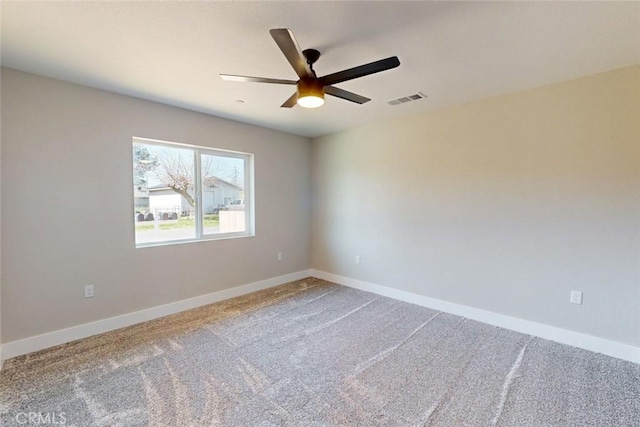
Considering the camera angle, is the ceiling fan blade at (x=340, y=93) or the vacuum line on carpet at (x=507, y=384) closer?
the vacuum line on carpet at (x=507, y=384)

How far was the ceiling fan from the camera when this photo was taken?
5.23ft

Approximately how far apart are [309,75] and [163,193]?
237cm

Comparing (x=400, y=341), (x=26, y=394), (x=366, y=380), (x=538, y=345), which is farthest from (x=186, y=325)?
(x=538, y=345)

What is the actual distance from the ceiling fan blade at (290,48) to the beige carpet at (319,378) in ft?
7.17

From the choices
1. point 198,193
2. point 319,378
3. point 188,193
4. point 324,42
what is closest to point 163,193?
point 188,193

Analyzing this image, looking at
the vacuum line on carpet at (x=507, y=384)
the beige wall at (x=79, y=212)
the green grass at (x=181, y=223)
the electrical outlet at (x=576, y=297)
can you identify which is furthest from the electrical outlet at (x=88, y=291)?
the electrical outlet at (x=576, y=297)

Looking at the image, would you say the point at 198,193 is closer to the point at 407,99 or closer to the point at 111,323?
the point at 111,323

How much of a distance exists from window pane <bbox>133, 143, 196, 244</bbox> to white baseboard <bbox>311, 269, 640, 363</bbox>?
105 inches

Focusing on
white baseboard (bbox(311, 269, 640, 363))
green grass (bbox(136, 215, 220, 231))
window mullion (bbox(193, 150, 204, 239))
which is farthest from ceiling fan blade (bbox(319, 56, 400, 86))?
white baseboard (bbox(311, 269, 640, 363))

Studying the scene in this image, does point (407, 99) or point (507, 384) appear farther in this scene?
point (407, 99)

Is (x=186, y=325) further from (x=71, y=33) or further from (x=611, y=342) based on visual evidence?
(x=611, y=342)

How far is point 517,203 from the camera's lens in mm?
2869

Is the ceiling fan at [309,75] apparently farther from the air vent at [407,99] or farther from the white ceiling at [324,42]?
the air vent at [407,99]

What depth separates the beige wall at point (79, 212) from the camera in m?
2.37
